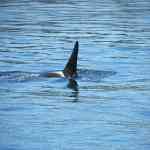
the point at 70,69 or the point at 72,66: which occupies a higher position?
the point at 72,66

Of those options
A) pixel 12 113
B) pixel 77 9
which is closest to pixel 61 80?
pixel 12 113

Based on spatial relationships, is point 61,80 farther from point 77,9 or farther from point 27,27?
point 77,9

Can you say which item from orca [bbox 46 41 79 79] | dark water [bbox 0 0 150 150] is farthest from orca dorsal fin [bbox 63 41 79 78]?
dark water [bbox 0 0 150 150]

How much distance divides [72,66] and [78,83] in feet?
3.13

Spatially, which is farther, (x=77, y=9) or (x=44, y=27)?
(x=77, y=9)

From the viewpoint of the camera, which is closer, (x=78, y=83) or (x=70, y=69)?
(x=78, y=83)

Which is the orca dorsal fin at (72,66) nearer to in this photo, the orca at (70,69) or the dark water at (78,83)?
the orca at (70,69)

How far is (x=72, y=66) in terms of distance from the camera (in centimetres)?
2553

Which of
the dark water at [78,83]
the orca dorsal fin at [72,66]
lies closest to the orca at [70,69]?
the orca dorsal fin at [72,66]

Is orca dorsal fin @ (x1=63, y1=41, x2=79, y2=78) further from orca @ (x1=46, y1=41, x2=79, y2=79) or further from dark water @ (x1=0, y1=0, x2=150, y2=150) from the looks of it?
dark water @ (x1=0, y1=0, x2=150, y2=150)

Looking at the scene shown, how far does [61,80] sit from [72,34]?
9544 millimetres

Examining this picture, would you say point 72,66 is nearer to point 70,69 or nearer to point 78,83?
point 70,69

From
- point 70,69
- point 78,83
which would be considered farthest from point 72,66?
point 78,83

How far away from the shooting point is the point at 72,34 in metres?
34.5
